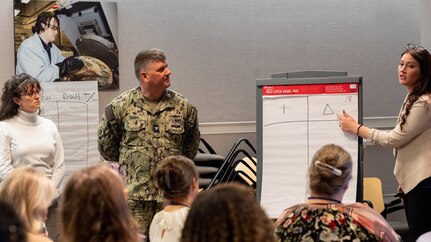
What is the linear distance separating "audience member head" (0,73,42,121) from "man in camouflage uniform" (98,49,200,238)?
29.2 inches

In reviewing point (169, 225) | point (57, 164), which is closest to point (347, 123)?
point (169, 225)

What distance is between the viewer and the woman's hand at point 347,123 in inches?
164

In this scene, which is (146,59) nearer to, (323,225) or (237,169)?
(323,225)

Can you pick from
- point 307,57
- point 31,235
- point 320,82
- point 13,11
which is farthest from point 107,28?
point 31,235

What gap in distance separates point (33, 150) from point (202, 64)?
7.74 feet

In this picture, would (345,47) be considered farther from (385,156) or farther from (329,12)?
(385,156)

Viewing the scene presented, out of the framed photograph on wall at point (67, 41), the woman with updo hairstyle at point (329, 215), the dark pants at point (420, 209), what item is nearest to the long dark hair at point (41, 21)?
the framed photograph on wall at point (67, 41)

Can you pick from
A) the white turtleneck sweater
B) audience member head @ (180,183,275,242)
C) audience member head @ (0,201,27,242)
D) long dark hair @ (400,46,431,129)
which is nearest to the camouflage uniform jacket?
the white turtleneck sweater

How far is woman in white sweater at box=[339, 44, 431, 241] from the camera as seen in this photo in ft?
13.1

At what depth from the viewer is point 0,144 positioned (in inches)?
178

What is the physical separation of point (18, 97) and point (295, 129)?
185 centimetres

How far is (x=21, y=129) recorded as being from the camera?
4.62 metres

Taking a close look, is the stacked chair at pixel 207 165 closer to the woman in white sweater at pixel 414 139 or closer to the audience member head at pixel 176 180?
the woman in white sweater at pixel 414 139

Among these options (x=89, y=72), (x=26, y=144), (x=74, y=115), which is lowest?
(x=26, y=144)
